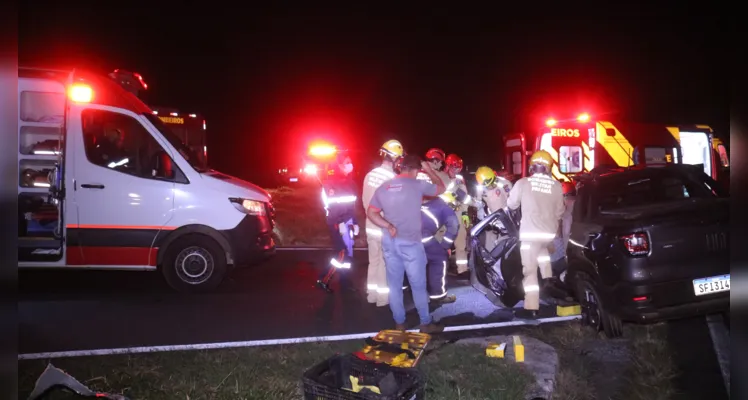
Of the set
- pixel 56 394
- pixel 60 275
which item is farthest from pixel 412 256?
pixel 60 275

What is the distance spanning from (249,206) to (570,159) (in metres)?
7.76

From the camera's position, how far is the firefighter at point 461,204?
8.39 meters

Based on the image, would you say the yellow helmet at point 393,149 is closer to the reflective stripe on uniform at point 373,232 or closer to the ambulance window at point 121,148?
the reflective stripe on uniform at point 373,232

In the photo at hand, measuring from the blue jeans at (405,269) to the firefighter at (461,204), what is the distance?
2.62 m

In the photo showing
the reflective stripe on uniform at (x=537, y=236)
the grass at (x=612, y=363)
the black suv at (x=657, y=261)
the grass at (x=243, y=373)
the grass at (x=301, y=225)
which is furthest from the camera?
the grass at (x=301, y=225)

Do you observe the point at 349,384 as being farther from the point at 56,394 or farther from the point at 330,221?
the point at 330,221

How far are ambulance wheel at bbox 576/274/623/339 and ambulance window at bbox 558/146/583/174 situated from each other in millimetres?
7088

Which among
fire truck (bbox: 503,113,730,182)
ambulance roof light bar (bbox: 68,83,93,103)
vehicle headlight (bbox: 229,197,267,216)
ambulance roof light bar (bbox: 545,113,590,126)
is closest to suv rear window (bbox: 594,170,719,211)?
vehicle headlight (bbox: 229,197,267,216)

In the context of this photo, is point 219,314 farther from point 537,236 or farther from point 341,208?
point 537,236

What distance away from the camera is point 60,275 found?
8.62m

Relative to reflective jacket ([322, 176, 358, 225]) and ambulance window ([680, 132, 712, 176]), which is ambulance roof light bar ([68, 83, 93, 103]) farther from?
ambulance window ([680, 132, 712, 176])

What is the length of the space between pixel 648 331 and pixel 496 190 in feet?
10.3

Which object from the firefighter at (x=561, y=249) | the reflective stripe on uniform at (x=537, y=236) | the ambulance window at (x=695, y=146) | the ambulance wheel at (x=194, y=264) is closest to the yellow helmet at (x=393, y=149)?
the reflective stripe on uniform at (x=537, y=236)

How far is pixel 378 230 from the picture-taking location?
Answer: 6824 mm
